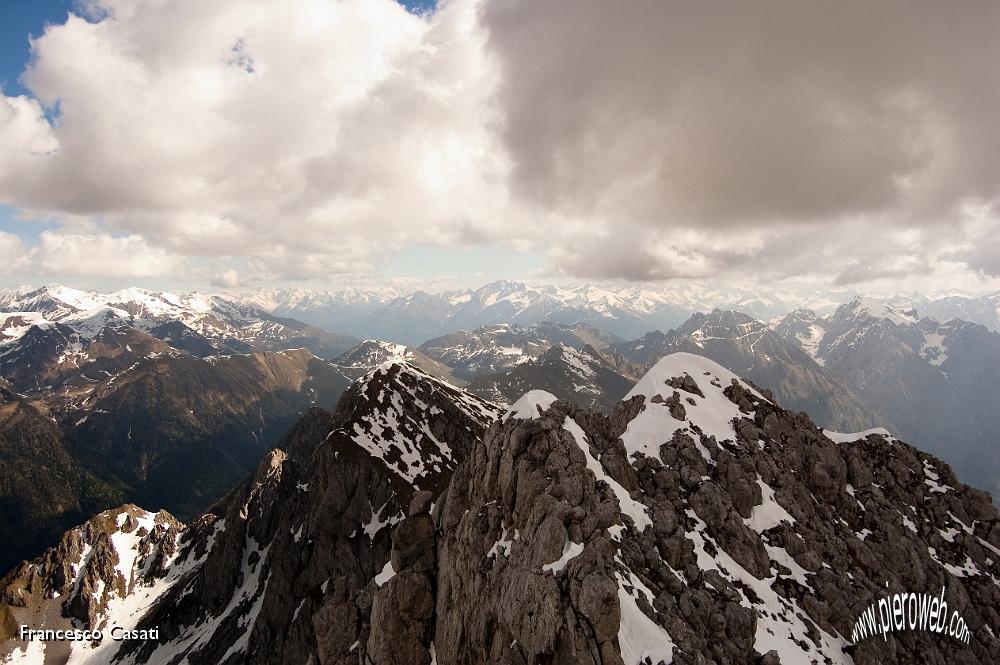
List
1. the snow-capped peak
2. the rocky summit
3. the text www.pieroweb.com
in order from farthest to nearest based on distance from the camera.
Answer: the snow-capped peak < the text www.pieroweb.com < the rocky summit

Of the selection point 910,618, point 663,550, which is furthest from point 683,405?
point 910,618

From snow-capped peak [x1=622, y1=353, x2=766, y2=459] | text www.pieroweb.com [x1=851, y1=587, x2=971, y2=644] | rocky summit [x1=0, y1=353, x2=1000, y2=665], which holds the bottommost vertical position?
text www.pieroweb.com [x1=851, y1=587, x2=971, y2=644]

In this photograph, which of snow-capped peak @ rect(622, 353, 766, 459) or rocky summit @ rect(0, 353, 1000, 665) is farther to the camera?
snow-capped peak @ rect(622, 353, 766, 459)

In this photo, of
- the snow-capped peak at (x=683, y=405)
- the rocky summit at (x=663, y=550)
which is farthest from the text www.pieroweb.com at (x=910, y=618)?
the snow-capped peak at (x=683, y=405)

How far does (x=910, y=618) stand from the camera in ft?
182

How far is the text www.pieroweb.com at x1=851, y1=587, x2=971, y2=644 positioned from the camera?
50625mm

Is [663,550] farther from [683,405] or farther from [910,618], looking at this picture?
[910,618]

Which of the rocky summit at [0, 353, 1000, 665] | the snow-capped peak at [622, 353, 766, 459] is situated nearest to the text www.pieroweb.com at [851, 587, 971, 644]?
the rocky summit at [0, 353, 1000, 665]

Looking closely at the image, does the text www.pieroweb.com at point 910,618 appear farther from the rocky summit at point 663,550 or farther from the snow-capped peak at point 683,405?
the snow-capped peak at point 683,405

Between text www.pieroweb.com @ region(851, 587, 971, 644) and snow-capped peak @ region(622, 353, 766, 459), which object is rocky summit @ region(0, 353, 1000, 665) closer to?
snow-capped peak @ region(622, 353, 766, 459)

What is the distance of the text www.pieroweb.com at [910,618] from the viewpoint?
5062cm

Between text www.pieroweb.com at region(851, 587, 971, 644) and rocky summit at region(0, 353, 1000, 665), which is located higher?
rocky summit at region(0, 353, 1000, 665)

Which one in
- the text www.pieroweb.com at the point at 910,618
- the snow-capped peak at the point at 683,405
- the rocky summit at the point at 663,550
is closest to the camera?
the rocky summit at the point at 663,550

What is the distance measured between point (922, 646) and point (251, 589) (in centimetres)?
15928
